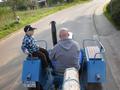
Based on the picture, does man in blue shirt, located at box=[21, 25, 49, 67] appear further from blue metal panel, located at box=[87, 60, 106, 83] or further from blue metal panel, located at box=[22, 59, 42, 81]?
blue metal panel, located at box=[87, 60, 106, 83]

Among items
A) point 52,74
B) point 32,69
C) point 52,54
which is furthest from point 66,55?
point 32,69

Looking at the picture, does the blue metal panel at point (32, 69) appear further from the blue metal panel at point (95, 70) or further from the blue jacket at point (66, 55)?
the blue metal panel at point (95, 70)

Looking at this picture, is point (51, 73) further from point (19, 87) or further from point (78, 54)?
point (19, 87)

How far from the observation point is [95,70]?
7.89m

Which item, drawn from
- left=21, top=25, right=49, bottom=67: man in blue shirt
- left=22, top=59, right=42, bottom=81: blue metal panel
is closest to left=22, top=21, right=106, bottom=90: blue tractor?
left=22, top=59, right=42, bottom=81: blue metal panel

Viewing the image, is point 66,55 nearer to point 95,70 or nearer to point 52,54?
point 52,54

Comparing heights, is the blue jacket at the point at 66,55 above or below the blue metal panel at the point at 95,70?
above

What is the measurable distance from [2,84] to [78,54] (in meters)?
4.09

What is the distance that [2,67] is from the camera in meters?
14.0

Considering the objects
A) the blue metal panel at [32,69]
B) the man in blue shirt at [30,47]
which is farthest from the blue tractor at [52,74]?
the man in blue shirt at [30,47]

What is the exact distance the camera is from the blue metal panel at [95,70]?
7.80 m

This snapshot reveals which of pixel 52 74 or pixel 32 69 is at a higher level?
pixel 32 69

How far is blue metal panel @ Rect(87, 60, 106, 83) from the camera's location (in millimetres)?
7797

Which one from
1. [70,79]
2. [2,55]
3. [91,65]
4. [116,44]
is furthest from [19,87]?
[116,44]
